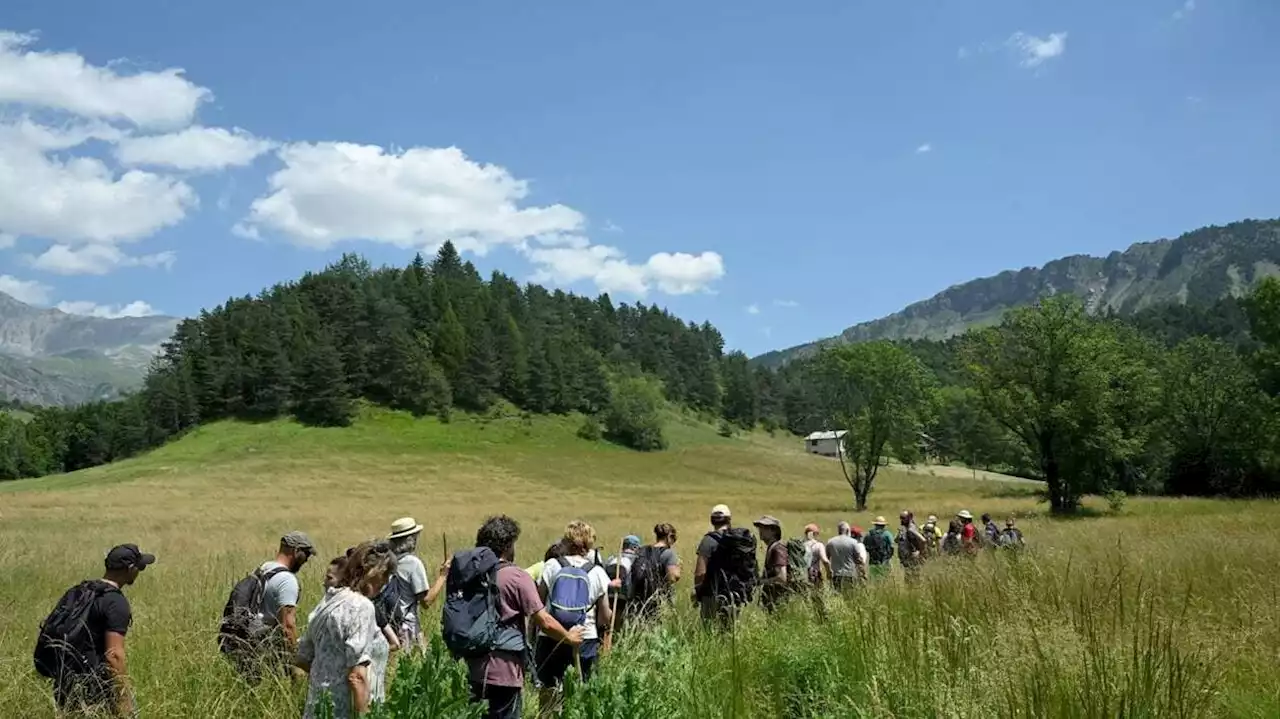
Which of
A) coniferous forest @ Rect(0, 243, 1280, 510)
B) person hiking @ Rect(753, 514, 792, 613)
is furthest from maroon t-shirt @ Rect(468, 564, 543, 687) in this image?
coniferous forest @ Rect(0, 243, 1280, 510)

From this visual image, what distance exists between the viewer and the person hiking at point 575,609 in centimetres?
604

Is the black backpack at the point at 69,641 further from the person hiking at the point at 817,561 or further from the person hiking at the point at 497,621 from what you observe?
the person hiking at the point at 817,561

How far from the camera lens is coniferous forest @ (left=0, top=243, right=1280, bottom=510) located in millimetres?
41250

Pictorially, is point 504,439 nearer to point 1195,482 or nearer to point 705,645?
point 1195,482

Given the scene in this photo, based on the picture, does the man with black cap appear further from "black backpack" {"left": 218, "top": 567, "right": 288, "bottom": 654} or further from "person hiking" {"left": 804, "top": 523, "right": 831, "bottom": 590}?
"person hiking" {"left": 804, "top": 523, "right": 831, "bottom": 590}

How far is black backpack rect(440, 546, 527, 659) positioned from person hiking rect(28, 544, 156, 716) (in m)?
2.00

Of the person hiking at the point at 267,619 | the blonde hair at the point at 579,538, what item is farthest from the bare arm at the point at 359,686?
the blonde hair at the point at 579,538

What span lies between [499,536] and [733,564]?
382 centimetres

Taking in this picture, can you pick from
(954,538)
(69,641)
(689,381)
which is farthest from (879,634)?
(689,381)

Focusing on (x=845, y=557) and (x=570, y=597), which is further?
(x=845, y=557)

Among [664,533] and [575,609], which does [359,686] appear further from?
[664,533]

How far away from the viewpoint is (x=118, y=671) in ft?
16.7

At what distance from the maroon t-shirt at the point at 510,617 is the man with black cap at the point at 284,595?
168cm

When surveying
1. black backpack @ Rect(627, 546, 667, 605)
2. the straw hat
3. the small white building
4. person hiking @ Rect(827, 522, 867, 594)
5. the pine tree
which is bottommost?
the small white building
